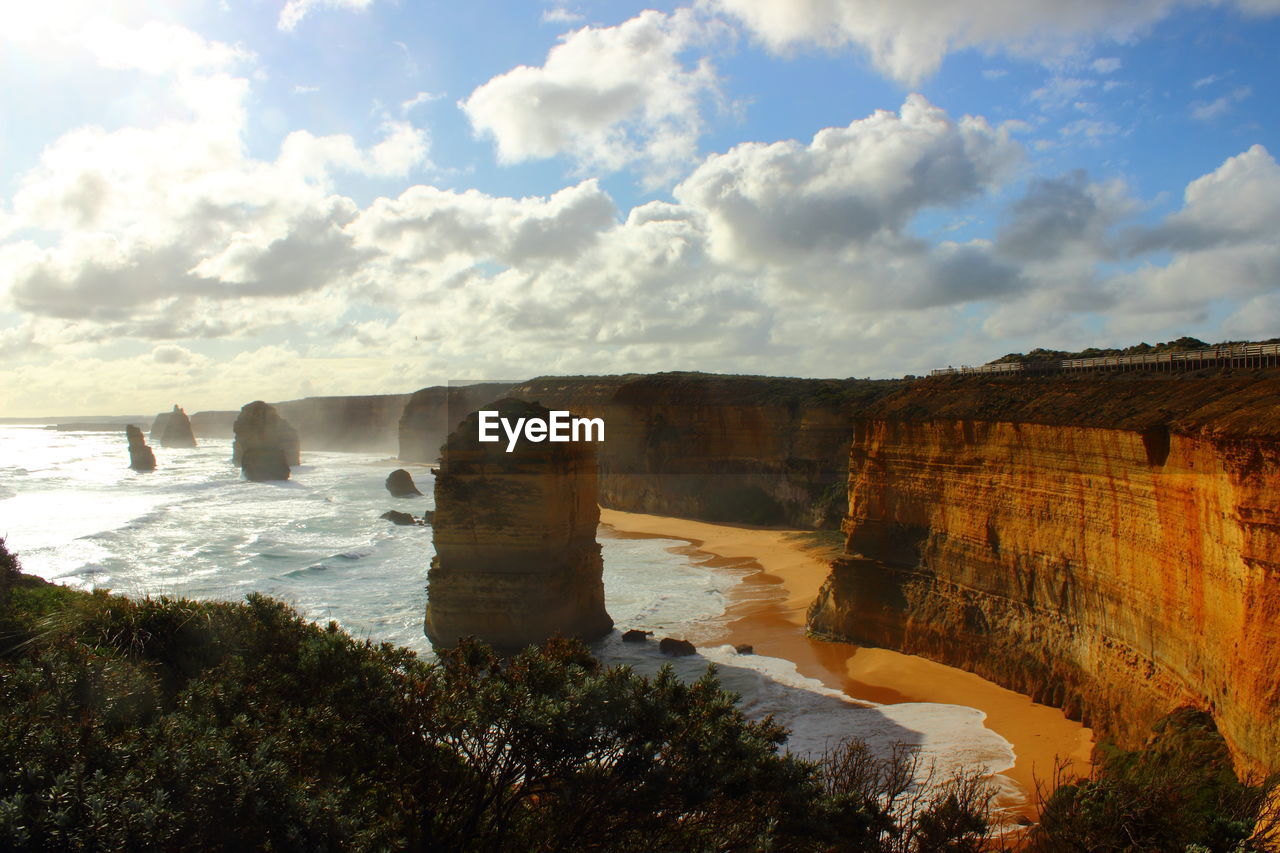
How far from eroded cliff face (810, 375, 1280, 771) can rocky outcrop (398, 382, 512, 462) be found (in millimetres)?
75325

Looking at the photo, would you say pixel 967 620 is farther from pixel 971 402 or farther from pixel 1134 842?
pixel 1134 842

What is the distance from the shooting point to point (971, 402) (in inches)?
715

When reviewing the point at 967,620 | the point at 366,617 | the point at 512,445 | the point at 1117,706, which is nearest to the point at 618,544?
the point at 366,617

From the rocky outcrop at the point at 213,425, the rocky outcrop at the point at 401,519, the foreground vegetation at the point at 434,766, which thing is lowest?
the rocky outcrop at the point at 401,519

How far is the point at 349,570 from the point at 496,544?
49.3 ft

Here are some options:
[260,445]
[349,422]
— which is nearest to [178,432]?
[349,422]

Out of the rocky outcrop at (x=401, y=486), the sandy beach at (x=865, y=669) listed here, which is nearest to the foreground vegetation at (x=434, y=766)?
the sandy beach at (x=865, y=669)

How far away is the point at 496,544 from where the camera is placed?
19250 mm

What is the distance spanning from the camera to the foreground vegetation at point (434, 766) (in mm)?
5293

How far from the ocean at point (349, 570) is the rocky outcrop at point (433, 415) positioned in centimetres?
2846

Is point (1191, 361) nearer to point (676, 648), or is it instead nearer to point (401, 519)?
point (676, 648)

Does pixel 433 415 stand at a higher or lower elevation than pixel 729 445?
higher

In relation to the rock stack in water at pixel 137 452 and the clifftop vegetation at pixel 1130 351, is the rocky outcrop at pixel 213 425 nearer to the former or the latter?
the rock stack in water at pixel 137 452

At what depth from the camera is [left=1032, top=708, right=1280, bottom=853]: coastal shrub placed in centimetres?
734
